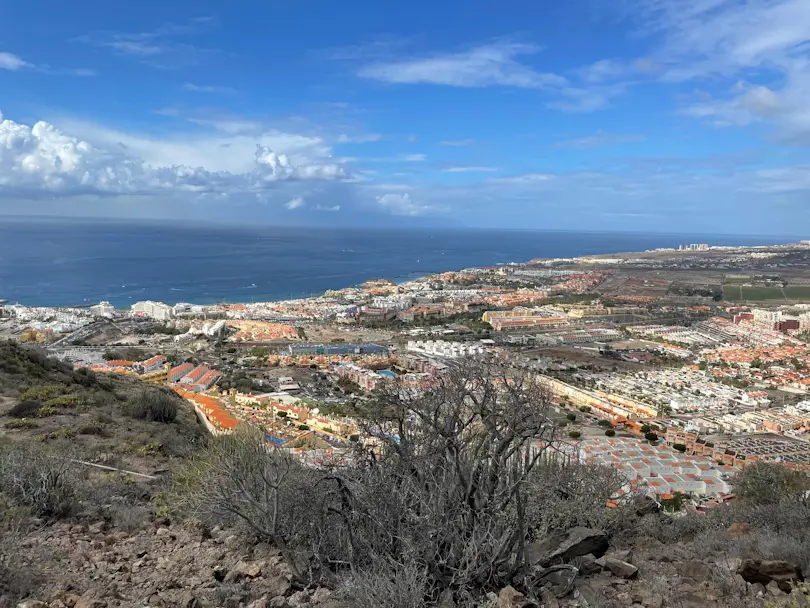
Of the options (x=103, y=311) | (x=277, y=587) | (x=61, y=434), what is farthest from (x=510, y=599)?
(x=103, y=311)

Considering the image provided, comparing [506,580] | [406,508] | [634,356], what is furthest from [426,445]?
[634,356]

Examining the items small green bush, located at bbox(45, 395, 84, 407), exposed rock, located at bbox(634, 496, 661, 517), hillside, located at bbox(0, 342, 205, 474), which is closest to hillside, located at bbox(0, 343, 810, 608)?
exposed rock, located at bbox(634, 496, 661, 517)

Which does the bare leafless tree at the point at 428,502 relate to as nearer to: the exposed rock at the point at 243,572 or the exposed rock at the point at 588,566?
the exposed rock at the point at 243,572

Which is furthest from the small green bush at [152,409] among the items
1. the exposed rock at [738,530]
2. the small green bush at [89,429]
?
the exposed rock at [738,530]

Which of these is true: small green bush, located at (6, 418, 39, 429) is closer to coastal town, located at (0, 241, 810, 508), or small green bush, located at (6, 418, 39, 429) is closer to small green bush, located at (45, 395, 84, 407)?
small green bush, located at (45, 395, 84, 407)

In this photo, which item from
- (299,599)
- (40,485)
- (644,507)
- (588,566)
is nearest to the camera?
(299,599)

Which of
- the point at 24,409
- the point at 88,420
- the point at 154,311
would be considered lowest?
the point at 154,311

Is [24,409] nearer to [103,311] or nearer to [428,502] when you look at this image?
[428,502]
